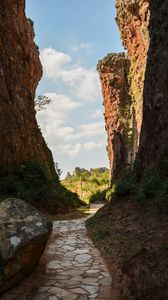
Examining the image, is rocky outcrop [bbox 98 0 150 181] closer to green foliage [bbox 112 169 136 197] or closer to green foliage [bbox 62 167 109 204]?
green foliage [bbox 62 167 109 204]

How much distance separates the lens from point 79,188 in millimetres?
51094

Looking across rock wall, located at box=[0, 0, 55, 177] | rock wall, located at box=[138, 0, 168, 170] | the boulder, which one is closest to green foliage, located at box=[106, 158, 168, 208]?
rock wall, located at box=[138, 0, 168, 170]

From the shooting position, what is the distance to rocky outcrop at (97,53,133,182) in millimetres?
38375

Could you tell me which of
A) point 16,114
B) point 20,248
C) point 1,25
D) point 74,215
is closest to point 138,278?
point 20,248

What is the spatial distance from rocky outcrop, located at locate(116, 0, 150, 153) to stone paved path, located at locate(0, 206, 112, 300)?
16544 millimetres

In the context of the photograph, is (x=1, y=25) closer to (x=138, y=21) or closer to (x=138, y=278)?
(x=138, y=21)

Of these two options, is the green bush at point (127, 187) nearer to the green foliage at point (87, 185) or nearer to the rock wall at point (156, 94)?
the rock wall at point (156, 94)

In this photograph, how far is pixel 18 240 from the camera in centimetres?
641

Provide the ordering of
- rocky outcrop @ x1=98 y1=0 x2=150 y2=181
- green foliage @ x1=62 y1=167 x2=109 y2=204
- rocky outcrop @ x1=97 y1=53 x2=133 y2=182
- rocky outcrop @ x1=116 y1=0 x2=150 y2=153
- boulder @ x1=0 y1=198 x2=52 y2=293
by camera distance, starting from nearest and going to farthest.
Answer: boulder @ x1=0 y1=198 x2=52 y2=293 → rocky outcrop @ x1=116 y1=0 x2=150 y2=153 → rocky outcrop @ x1=98 y1=0 x2=150 y2=181 → rocky outcrop @ x1=97 y1=53 x2=133 y2=182 → green foliage @ x1=62 y1=167 x2=109 y2=204

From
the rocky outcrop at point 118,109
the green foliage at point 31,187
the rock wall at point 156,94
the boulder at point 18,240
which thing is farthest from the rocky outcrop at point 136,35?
the boulder at point 18,240

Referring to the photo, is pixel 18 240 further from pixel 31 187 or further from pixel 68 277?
pixel 31 187

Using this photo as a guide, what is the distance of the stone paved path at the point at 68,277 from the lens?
6.21m

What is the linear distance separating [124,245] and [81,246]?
218 centimetres

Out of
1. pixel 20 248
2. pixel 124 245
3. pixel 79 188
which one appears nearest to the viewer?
pixel 20 248
